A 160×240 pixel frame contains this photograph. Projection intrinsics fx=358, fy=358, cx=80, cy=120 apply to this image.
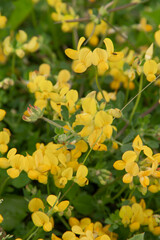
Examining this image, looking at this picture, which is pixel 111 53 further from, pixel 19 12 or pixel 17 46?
pixel 19 12

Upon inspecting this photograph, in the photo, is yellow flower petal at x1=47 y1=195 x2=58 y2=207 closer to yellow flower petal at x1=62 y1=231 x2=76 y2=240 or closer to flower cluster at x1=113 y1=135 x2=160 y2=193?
yellow flower petal at x1=62 y1=231 x2=76 y2=240

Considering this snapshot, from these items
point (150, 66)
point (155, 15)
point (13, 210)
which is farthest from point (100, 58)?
point (155, 15)

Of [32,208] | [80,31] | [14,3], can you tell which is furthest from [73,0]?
→ [32,208]

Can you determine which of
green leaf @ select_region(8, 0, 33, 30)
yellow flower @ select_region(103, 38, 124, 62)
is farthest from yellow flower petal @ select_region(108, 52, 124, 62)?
green leaf @ select_region(8, 0, 33, 30)

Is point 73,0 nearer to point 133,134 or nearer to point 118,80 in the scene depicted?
point 118,80

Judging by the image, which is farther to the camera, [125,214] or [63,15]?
[63,15]

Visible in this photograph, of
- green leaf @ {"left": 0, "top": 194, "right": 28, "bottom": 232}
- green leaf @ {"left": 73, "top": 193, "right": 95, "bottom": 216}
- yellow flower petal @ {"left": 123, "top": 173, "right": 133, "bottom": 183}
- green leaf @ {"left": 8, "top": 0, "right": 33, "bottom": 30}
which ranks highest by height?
green leaf @ {"left": 8, "top": 0, "right": 33, "bottom": 30}
